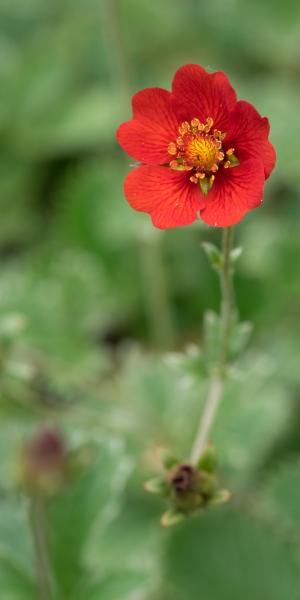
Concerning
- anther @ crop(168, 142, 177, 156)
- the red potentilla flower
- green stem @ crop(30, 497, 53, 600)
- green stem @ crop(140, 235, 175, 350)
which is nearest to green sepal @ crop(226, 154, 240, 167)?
the red potentilla flower

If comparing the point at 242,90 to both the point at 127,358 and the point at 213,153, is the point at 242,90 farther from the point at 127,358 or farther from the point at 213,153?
the point at 213,153

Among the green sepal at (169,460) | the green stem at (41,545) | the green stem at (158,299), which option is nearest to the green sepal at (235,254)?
the green sepal at (169,460)

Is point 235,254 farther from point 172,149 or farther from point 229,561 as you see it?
point 229,561

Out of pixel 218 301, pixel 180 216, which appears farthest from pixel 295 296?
pixel 180 216

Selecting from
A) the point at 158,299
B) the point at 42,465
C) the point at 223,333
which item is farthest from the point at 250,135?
the point at 158,299

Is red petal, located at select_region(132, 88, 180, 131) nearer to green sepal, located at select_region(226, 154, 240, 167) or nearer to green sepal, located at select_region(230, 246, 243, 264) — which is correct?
green sepal, located at select_region(226, 154, 240, 167)

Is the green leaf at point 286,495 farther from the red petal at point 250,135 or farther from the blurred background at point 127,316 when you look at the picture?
the red petal at point 250,135
